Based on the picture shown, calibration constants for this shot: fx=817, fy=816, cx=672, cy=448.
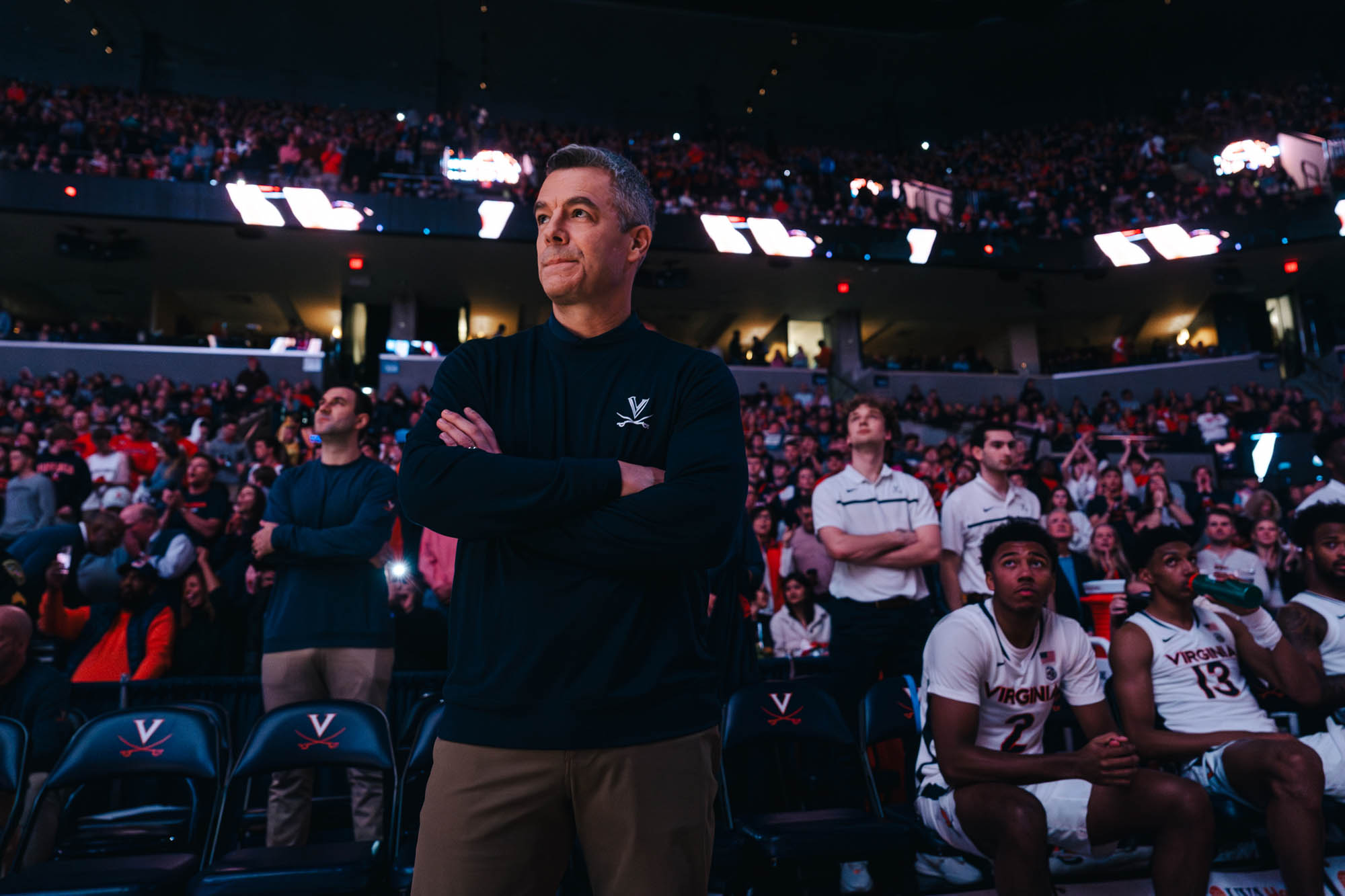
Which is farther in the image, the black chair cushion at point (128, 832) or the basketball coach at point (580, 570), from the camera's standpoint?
the black chair cushion at point (128, 832)

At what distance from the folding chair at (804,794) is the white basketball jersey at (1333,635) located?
199 cm

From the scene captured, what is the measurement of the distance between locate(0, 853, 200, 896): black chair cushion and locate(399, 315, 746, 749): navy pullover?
1.80 meters

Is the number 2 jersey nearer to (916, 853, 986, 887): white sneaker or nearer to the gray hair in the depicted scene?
(916, 853, 986, 887): white sneaker

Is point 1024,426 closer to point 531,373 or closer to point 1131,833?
point 1131,833

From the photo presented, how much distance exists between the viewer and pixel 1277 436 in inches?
425

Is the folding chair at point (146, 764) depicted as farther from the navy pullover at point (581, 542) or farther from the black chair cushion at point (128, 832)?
the navy pullover at point (581, 542)

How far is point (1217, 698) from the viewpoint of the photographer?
312 centimetres

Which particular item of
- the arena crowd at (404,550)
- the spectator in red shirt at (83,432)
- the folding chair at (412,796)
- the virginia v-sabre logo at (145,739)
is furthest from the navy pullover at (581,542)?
the spectator in red shirt at (83,432)

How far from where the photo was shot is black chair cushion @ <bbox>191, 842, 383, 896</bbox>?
2.33 metres

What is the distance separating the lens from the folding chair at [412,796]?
101 inches

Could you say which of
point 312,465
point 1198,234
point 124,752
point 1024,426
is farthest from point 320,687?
point 1198,234

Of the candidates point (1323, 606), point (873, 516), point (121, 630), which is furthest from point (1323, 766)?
point (121, 630)

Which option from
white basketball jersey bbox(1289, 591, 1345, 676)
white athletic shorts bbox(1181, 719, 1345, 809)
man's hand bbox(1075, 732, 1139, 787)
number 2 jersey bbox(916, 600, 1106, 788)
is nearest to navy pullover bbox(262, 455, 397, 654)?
number 2 jersey bbox(916, 600, 1106, 788)

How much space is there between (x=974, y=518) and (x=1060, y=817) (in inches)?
61.1
